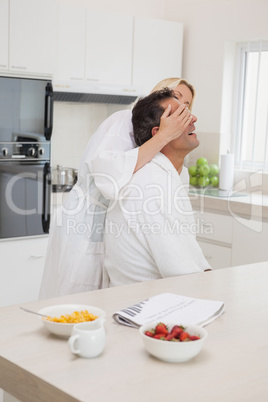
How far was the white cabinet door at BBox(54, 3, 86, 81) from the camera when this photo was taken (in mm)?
4070

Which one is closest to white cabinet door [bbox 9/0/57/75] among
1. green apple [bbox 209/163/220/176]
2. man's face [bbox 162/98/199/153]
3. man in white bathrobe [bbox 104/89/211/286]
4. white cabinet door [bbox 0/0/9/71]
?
white cabinet door [bbox 0/0/9/71]

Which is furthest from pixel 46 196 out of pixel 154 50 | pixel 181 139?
pixel 181 139

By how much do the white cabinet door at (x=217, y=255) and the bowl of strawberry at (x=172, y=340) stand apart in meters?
2.76

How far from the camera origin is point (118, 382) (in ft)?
3.98

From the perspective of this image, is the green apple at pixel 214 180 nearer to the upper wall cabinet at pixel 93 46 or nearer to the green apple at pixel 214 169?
the green apple at pixel 214 169

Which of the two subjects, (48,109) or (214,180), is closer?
(48,109)

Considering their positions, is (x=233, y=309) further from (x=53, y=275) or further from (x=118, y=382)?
(x=53, y=275)

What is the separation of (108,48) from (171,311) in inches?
120

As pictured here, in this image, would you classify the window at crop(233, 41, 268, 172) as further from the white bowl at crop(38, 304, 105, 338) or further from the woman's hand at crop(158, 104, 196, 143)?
the white bowl at crop(38, 304, 105, 338)

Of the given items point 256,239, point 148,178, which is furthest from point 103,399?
point 256,239

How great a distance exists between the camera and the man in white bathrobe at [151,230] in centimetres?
207

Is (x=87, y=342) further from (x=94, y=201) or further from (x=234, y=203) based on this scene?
(x=234, y=203)

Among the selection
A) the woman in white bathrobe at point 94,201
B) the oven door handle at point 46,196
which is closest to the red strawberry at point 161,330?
the woman in white bathrobe at point 94,201

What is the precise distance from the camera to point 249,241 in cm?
396
